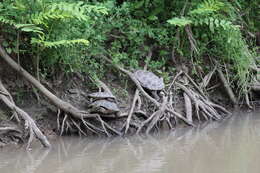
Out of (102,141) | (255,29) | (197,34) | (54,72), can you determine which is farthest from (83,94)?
(255,29)

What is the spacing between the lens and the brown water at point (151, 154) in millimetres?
5848

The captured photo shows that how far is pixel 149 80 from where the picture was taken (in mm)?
8508

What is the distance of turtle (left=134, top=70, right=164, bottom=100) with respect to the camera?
8.43m

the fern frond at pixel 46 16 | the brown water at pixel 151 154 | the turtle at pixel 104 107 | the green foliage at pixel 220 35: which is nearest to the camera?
the brown water at pixel 151 154

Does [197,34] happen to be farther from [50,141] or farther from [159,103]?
[50,141]

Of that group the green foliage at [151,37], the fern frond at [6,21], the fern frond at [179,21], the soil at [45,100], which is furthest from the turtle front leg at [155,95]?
the fern frond at [6,21]

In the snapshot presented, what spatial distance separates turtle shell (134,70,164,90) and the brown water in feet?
3.11

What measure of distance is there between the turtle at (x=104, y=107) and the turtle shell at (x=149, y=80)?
1.02 meters

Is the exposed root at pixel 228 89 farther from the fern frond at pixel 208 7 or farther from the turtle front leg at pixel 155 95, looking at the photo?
the turtle front leg at pixel 155 95

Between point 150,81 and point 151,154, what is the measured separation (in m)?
2.18

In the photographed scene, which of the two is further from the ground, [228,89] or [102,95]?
[102,95]

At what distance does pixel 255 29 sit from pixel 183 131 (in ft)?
13.0

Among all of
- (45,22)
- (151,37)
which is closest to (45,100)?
(45,22)

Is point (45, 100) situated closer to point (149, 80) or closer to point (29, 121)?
point (29, 121)
